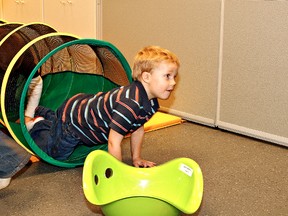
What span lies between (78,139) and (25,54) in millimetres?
364

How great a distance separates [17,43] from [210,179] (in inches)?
34.6

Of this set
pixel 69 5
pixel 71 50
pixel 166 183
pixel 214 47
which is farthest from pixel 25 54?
pixel 69 5

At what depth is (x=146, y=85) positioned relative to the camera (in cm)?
147

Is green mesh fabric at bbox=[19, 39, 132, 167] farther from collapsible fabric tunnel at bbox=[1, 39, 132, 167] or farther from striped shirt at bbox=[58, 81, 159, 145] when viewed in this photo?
striped shirt at bbox=[58, 81, 159, 145]

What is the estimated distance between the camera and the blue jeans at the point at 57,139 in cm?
162

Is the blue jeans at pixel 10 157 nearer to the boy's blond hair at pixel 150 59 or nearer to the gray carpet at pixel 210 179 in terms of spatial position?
the gray carpet at pixel 210 179

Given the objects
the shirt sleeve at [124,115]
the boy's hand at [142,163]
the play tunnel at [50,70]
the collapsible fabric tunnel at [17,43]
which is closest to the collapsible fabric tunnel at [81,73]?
the play tunnel at [50,70]

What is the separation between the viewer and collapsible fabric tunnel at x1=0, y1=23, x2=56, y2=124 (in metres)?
1.67

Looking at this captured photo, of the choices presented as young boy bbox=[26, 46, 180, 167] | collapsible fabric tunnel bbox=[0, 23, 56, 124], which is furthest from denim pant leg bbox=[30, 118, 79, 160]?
collapsible fabric tunnel bbox=[0, 23, 56, 124]

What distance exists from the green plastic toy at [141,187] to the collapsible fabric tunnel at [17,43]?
51cm

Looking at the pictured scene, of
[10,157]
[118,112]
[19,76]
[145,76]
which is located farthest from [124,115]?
[19,76]

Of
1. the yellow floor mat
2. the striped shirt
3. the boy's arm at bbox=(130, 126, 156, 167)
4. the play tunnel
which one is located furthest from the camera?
the yellow floor mat

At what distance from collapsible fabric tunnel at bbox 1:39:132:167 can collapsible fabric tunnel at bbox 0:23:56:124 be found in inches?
4.2

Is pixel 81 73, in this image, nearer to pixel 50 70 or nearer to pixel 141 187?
pixel 50 70
